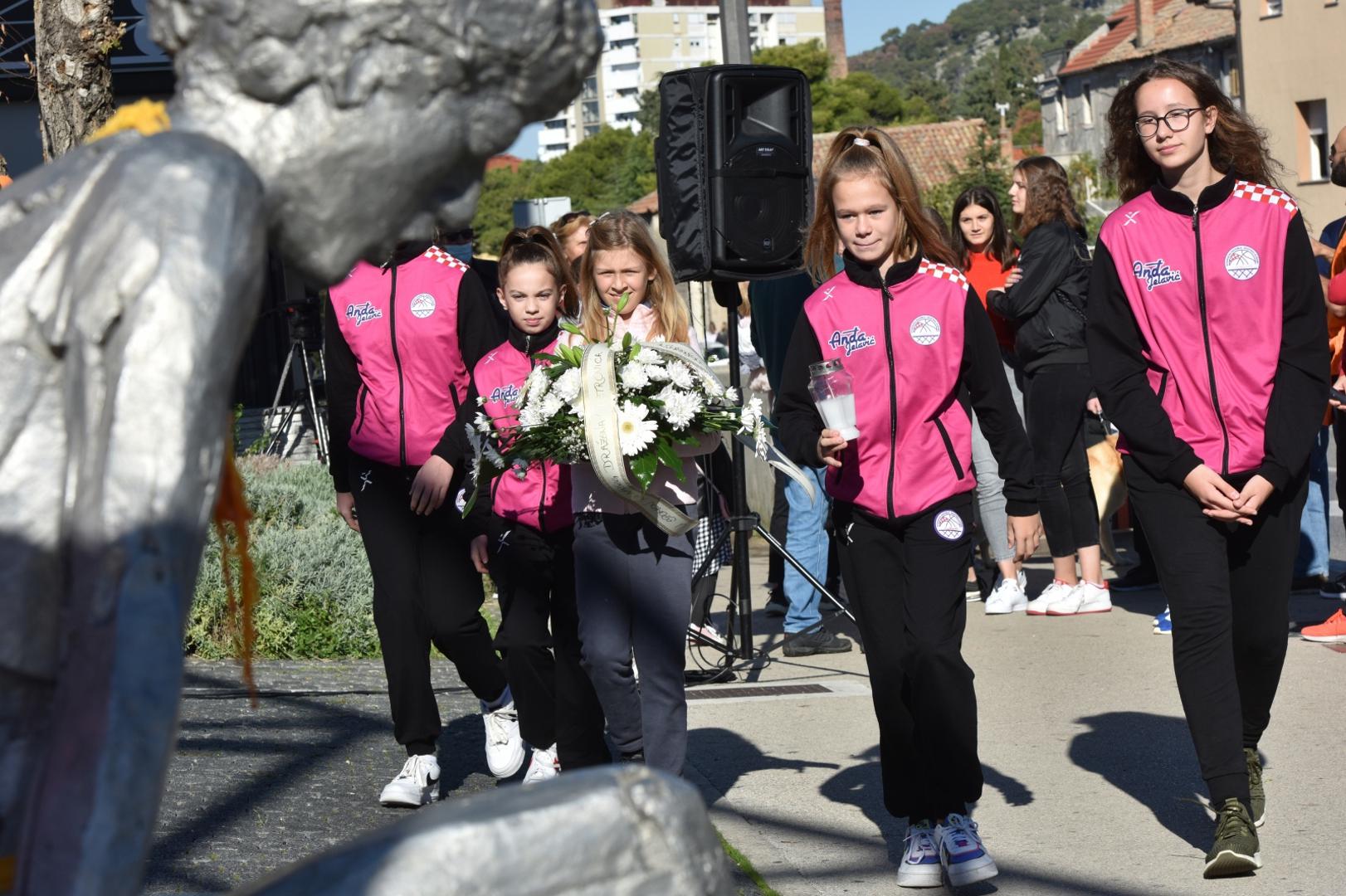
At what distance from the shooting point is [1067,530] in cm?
974

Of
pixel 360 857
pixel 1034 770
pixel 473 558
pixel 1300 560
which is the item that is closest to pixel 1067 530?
pixel 1300 560

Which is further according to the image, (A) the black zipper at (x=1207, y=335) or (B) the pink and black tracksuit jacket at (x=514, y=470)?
(B) the pink and black tracksuit jacket at (x=514, y=470)

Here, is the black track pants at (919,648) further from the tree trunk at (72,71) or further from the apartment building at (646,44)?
the apartment building at (646,44)

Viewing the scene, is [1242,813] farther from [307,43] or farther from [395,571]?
[307,43]

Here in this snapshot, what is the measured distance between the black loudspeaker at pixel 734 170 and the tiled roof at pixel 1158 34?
4683cm

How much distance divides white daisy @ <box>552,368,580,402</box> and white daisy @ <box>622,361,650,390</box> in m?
0.14

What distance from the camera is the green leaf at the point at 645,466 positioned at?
5.32m

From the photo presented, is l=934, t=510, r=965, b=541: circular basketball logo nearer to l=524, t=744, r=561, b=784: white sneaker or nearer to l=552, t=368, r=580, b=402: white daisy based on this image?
l=552, t=368, r=580, b=402: white daisy

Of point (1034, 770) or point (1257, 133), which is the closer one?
point (1257, 133)

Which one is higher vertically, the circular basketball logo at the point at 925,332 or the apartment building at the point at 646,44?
the apartment building at the point at 646,44

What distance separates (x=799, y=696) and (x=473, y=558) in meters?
2.21

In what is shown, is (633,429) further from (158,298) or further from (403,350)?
(158,298)

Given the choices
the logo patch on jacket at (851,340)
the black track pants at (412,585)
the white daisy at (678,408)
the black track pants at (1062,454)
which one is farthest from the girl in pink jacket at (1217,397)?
the black track pants at (1062,454)

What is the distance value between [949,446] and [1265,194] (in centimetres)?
115
